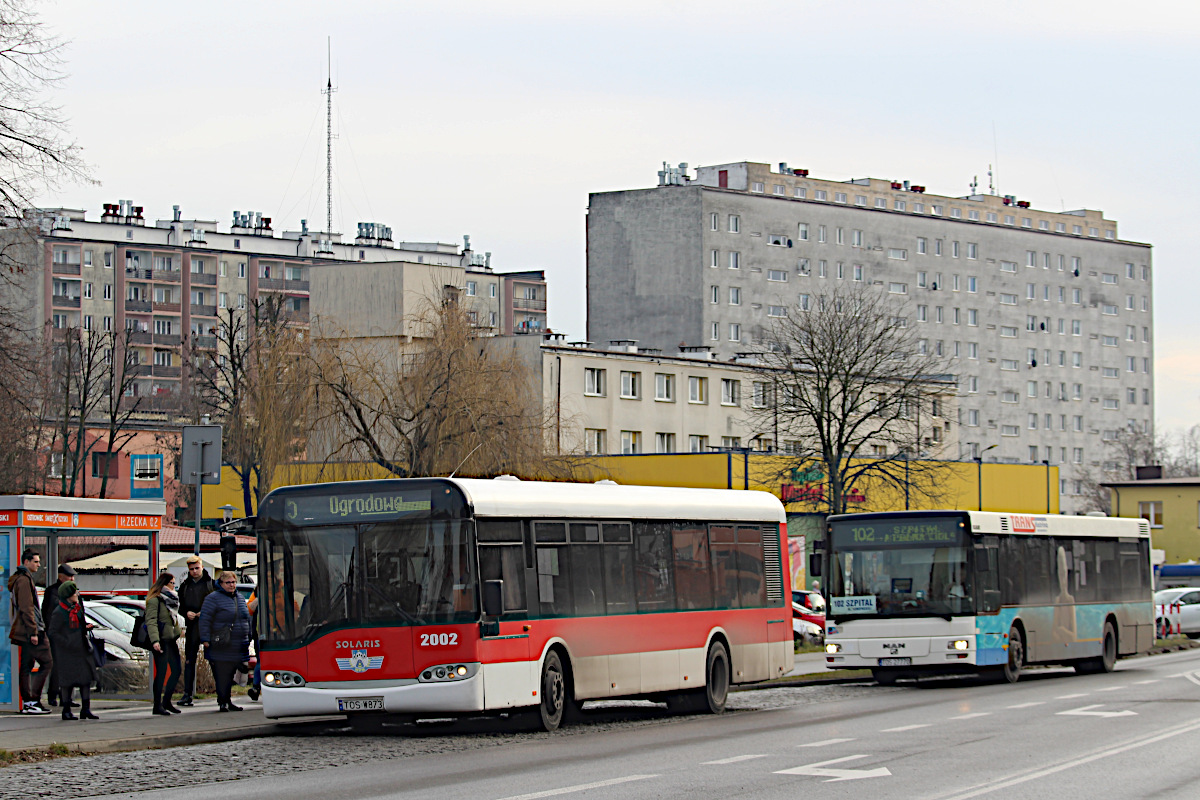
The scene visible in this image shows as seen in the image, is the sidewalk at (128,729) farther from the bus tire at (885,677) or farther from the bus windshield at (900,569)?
the bus tire at (885,677)

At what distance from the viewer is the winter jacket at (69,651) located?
18250 mm

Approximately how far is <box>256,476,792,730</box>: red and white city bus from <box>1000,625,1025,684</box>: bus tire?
30.3 ft

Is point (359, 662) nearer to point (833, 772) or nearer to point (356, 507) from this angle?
point (356, 507)

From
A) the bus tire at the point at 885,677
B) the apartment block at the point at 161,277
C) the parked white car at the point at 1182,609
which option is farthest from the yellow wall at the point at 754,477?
the apartment block at the point at 161,277

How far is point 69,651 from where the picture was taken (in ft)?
60.1

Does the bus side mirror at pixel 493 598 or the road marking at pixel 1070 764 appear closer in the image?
the road marking at pixel 1070 764

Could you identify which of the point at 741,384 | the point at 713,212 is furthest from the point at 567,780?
the point at 713,212

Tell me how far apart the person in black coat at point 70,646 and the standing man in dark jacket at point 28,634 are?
2.04ft

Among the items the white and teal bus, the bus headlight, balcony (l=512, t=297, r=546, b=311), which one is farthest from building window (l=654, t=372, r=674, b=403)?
balcony (l=512, t=297, r=546, b=311)

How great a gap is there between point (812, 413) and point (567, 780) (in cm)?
4034

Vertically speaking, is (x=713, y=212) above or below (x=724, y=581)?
above

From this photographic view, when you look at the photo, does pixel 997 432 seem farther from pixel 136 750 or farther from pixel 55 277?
pixel 136 750

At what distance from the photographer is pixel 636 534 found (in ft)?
66.4

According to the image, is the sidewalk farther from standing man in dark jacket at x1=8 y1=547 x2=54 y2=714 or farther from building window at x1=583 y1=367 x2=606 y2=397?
building window at x1=583 y1=367 x2=606 y2=397
